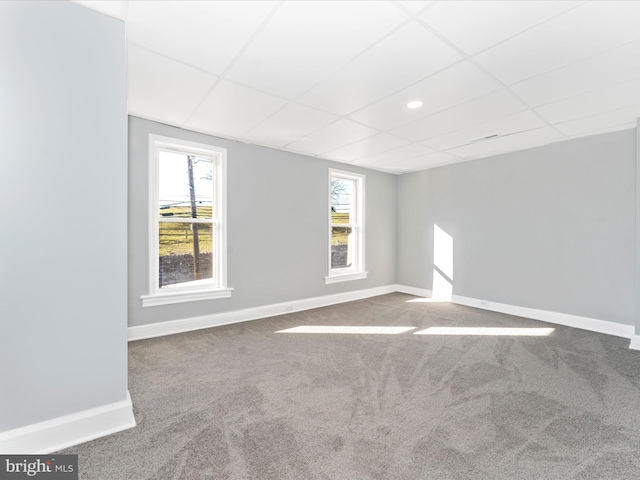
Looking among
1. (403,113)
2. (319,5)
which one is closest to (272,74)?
(319,5)

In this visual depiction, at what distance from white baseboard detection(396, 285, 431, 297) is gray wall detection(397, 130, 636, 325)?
27cm

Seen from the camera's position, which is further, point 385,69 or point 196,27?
point 385,69

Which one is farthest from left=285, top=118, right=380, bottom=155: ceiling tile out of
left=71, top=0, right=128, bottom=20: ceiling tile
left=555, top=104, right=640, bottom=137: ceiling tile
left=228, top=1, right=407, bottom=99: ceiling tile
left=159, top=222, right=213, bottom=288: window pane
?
left=555, top=104, right=640, bottom=137: ceiling tile

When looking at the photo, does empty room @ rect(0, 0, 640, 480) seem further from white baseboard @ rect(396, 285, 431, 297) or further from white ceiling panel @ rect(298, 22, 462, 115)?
white baseboard @ rect(396, 285, 431, 297)

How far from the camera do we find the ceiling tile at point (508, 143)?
3713 millimetres

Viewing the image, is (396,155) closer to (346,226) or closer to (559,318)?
(346,226)

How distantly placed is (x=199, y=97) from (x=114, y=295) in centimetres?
195

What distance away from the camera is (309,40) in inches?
77.0

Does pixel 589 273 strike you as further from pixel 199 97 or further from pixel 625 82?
pixel 199 97

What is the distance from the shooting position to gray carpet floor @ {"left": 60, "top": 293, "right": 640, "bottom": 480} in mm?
1548

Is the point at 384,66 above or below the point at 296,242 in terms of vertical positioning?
above

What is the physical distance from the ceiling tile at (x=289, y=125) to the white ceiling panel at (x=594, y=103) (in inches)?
87.1

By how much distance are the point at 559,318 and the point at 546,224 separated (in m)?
1.31

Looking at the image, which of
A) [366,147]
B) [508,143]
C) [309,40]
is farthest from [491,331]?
[309,40]
